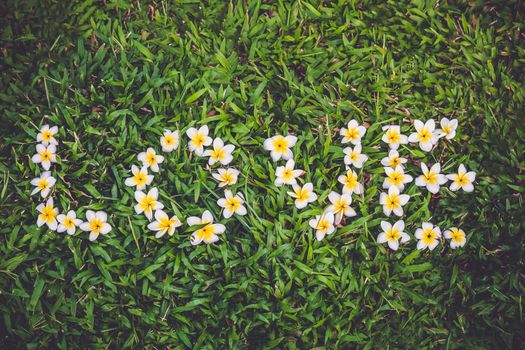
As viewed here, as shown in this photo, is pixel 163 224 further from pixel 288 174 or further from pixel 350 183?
pixel 350 183

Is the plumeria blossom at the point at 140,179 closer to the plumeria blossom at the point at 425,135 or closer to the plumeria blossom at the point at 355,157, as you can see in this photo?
the plumeria blossom at the point at 355,157

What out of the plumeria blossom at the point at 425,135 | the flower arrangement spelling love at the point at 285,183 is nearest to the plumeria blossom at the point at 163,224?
the flower arrangement spelling love at the point at 285,183

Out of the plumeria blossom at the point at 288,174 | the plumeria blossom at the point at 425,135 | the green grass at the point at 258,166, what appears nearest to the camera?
the green grass at the point at 258,166

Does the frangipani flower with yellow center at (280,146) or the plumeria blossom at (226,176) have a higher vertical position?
the frangipani flower with yellow center at (280,146)

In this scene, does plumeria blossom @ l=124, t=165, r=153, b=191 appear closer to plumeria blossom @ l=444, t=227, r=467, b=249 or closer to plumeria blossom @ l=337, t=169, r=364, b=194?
plumeria blossom @ l=337, t=169, r=364, b=194

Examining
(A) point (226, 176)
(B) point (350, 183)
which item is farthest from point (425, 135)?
(A) point (226, 176)

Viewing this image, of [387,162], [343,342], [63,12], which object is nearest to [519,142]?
[387,162]

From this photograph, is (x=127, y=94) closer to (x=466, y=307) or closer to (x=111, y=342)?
(x=111, y=342)
